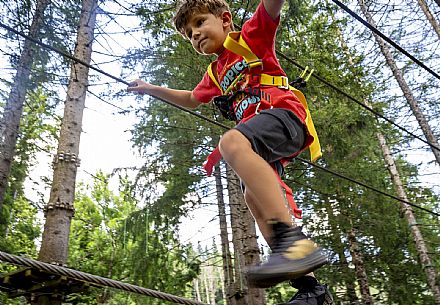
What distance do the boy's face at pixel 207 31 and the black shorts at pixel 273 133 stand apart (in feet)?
1.25

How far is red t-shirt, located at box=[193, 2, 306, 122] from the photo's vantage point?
1.43m

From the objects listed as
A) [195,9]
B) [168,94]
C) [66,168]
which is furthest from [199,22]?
[66,168]

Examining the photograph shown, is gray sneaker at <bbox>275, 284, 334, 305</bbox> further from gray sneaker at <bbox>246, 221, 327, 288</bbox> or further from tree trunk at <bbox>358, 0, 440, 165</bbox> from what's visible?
tree trunk at <bbox>358, 0, 440, 165</bbox>

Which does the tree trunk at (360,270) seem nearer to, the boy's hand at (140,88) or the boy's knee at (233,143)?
the boy's hand at (140,88)

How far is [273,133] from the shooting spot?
4.48 ft

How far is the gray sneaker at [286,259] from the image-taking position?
1.04m

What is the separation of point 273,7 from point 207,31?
0.33 meters

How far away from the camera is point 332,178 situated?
24.3 ft

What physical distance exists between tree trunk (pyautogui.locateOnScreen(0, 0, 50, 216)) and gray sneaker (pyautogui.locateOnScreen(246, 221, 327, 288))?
183 inches

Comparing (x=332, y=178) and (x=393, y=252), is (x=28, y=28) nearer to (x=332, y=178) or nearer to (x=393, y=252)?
(x=332, y=178)

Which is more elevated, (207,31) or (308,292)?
(207,31)

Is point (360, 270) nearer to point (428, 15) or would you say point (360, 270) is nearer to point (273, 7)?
point (428, 15)

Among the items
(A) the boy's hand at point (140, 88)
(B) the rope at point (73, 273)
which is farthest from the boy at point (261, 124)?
(B) the rope at point (73, 273)

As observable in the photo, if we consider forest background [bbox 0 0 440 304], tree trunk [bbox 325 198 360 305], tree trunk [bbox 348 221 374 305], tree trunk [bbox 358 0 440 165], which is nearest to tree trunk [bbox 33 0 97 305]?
forest background [bbox 0 0 440 304]
